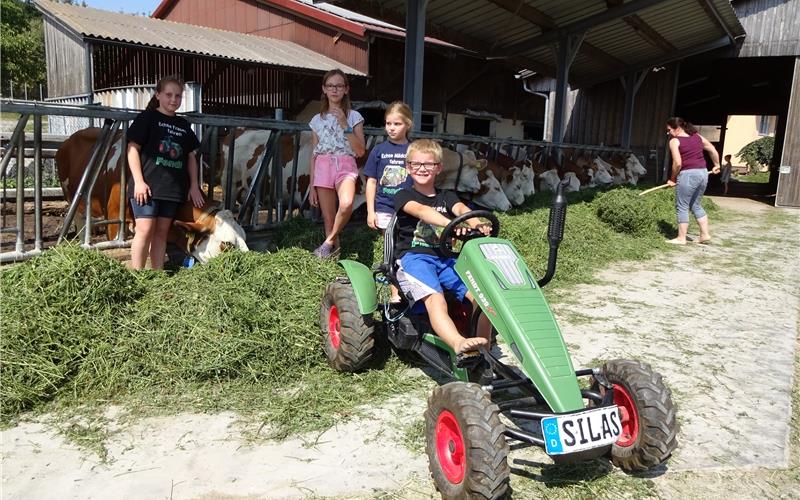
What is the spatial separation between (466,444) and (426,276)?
101 cm

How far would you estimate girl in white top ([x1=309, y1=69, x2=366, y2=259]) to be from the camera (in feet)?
14.6

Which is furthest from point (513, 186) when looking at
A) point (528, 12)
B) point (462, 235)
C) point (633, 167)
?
point (633, 167)

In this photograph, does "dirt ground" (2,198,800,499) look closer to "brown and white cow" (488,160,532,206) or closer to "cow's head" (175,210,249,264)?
"cow's head" (175,210,249,264)

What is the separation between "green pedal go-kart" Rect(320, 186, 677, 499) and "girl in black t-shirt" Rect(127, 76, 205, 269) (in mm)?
2131

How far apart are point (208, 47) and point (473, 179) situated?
24.9 ft

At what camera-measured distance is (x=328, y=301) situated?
350 centimetres

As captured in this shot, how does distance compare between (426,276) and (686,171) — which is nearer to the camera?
(426,276)

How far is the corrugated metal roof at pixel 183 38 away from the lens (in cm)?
1162

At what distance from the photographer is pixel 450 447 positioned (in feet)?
7.53

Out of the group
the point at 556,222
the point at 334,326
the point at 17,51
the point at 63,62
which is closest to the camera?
the point at 556,222

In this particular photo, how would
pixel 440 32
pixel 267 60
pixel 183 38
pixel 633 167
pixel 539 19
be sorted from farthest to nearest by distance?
1. pixel 633 167
2. pixel 183 38
3. pixel 267 60
4. pixel 539 19
5. pixel 440 32

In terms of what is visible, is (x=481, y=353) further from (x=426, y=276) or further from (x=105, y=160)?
(x=105, y=160)

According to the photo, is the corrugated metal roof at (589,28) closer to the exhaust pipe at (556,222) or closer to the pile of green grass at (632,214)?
the pile of green grass at (632,214)

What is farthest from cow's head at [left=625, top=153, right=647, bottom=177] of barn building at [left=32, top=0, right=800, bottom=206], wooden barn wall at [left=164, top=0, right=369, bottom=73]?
wooden barn wall at [left=164, top=0, right=369, bottom=73]
